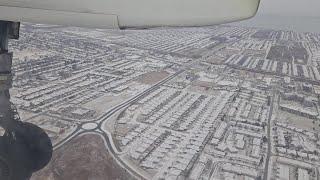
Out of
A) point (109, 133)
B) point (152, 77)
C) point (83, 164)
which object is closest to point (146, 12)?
point (83, 164)

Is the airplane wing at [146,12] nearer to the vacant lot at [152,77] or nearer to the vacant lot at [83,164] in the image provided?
the vacant lot at [83,164]

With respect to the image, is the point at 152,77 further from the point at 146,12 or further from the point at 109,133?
the point at 146,12

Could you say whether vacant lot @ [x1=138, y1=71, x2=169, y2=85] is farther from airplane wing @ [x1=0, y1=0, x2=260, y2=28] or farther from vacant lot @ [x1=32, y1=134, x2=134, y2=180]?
airplane wing @ [x1=0, y1=0, x2=260, y2=28]

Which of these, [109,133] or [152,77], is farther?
[152,77]

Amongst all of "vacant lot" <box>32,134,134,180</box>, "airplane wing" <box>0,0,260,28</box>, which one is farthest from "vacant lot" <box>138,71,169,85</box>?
"airplane wing" <box>0,0,260,28</box>

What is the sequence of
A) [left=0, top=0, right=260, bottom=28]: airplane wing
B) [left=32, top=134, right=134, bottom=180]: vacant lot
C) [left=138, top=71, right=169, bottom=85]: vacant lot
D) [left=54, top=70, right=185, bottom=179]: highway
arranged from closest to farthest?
[left=0, top=0, right=260, bottom=28]: airplane wing → [left=32, top=134, right=134, bottom=180]: vacant lot → [left=54, top=70, right=185, bottom=179]: highway → [left=138, top=71, right=169, bottom=85]: vacant lot

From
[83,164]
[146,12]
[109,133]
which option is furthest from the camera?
[109,133]

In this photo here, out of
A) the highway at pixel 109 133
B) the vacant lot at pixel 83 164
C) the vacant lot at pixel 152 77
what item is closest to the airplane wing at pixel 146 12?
the vacant lot at pixel 83 164

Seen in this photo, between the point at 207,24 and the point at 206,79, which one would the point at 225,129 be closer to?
the point at 206,79

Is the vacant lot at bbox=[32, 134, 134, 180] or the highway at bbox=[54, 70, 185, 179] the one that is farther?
the highway at bbox=[54, 70, 185, 179]

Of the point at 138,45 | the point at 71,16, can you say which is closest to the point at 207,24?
the point at 71,16
